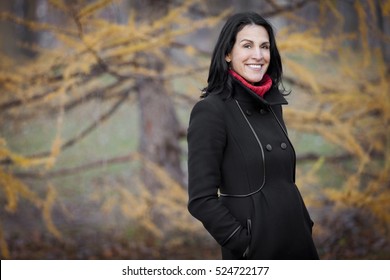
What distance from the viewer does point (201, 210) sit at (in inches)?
68.0

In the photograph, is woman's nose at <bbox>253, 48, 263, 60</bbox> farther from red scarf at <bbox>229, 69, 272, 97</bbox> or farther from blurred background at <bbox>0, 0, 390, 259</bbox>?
blurred background at <bbox>0, 0, 390, 259</bbox>

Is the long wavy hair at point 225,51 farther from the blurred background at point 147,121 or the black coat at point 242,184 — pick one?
the blurred background at point 147,121

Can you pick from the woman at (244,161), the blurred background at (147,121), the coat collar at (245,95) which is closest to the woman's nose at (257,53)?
the woman at (244,161)

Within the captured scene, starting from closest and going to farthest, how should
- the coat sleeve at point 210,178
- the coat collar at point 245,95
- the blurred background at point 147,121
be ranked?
1. the coat sleeve at point 210,178
2. the coat collar at point 245,95
3. the blurred background at point 147,121

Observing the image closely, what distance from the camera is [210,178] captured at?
1.71 meters

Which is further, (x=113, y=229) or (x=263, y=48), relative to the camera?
(x=113, y=229)

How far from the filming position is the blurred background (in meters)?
4.48

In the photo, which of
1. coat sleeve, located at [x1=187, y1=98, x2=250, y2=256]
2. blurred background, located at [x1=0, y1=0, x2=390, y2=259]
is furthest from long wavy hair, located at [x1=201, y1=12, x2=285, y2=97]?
blurred background, located at [x1=0, y1=0, x2=390, y2=259]

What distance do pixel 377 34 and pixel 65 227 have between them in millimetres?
3242

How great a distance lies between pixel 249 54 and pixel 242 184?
0.48 meters

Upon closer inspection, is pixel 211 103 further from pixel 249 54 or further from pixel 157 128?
pixel 157 128

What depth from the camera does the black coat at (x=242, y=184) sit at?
172cm

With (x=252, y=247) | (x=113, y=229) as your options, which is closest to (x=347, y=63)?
(x=113, y=229)

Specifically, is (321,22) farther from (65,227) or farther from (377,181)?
(65,227)
